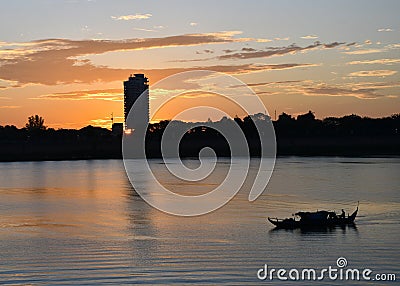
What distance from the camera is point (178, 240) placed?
2362 centimetres

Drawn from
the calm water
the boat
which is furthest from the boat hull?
the calm water

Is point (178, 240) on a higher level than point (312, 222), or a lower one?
lower

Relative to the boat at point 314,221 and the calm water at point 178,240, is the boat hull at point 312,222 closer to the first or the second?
the boat at point 314,221

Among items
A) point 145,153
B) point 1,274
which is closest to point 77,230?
point 1,274

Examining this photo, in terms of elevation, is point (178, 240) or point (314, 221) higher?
point (314, 221)

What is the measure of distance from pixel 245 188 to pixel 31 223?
63.6 ft

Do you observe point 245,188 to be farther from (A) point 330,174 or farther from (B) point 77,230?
(B) point 77,230

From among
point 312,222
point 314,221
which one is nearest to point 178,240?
point 312,222

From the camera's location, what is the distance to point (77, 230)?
86.5 ft

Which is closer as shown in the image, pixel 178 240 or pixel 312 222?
pixel 178 240

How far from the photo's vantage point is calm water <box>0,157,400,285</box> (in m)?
18.1

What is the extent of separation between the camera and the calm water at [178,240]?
714 inches

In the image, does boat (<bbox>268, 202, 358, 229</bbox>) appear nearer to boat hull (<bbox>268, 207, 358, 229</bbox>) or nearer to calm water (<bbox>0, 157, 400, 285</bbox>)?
boat hull (<bbox>268, 207, 358, 229</bbox>)

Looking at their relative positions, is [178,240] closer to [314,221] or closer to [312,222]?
[312,222]
